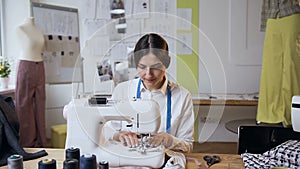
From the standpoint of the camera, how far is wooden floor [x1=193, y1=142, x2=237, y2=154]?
311 centimetres

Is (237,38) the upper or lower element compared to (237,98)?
upper

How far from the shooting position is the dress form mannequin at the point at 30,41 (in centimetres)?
294

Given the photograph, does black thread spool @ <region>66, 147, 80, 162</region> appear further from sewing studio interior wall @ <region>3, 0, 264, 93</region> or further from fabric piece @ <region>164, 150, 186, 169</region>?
sewing studio interior wall @ <region>3, 0, 264, 93</region>

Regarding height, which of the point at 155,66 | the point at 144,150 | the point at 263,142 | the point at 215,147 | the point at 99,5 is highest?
the point at 99,5

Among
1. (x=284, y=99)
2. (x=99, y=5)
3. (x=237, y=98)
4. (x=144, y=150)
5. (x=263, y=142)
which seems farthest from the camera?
(x=99, y=5)

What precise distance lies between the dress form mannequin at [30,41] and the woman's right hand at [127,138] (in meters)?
2.00

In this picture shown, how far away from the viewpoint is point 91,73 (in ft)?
12.0

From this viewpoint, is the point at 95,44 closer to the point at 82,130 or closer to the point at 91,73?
the point at 91,73

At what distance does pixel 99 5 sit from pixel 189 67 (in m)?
1.23

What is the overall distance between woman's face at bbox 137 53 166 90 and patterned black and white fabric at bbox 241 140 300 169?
0.49 m

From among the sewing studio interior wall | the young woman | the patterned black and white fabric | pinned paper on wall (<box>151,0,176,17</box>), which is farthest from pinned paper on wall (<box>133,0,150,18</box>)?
the patterned black and white fabric

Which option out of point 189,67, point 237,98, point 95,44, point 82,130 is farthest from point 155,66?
point 95,44

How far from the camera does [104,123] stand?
Result: 1159mm

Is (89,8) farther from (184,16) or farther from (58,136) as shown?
(58,136)
